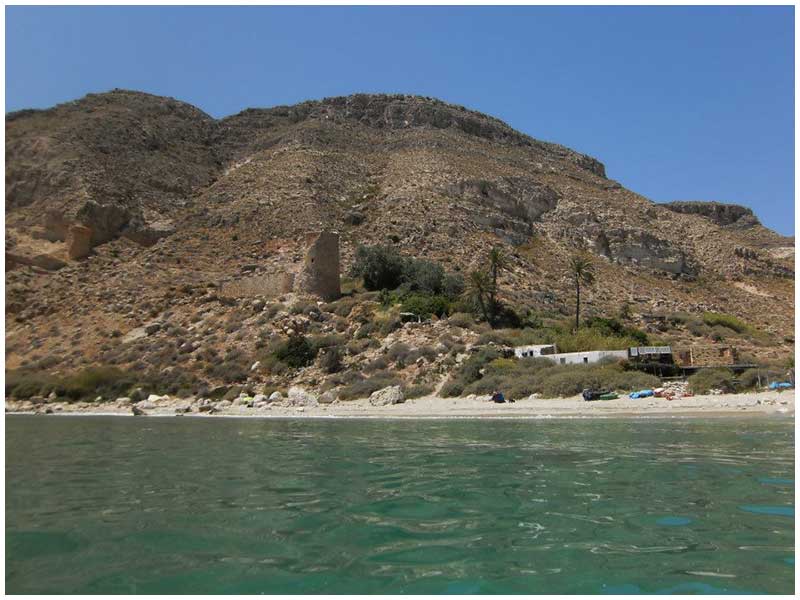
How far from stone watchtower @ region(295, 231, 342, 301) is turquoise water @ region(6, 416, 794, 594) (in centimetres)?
2589

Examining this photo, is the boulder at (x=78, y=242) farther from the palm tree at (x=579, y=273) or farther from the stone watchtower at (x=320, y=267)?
the palm tree at (x=579, y=273)

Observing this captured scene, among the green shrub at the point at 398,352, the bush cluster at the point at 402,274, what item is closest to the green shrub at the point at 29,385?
the green shrub at the point at 398,352

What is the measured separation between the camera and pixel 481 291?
34.9m

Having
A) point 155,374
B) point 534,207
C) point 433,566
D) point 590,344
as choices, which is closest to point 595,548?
point 433,566

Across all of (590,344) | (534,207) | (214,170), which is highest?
(214,170)

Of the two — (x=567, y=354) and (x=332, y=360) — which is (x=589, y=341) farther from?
(x=332, y=360)

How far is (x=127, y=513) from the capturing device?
6.84m

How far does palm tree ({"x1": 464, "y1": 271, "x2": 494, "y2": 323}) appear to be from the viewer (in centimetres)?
3484

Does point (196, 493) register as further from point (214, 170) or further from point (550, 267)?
point (214, 170)

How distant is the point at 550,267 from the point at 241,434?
3627 cm

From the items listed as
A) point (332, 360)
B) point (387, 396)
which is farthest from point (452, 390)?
point (332, 360)

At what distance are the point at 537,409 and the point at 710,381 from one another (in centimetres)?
→ 725

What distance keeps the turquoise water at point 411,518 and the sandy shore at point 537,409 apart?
6618mm

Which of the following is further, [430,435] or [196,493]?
[430,435]
